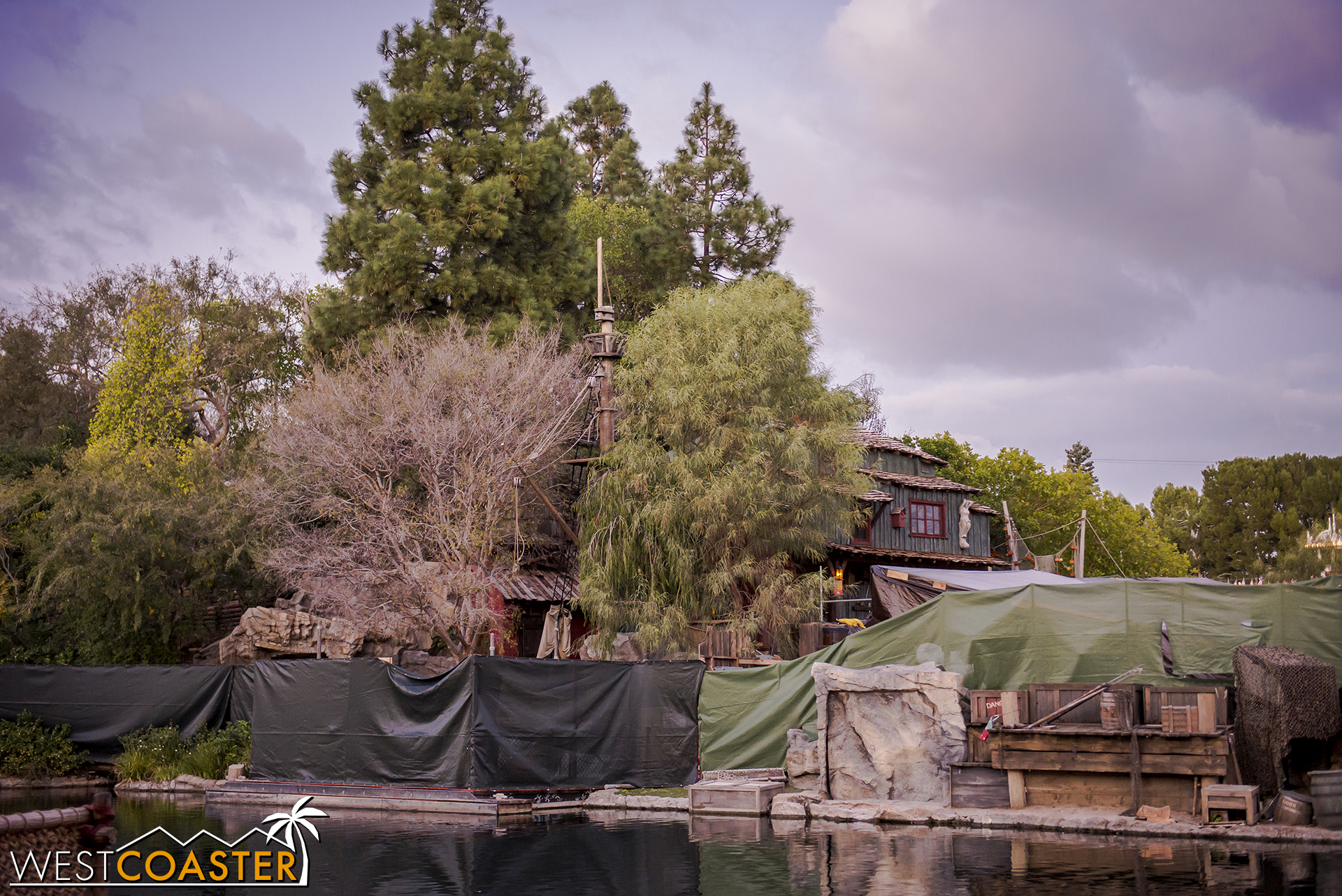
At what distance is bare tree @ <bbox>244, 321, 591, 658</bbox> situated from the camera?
25734mm

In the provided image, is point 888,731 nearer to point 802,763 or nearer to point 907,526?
point 802,763

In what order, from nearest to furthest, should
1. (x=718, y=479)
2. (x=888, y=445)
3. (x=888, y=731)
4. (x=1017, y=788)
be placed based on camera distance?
(x=1017, y=788)
(x=888, y=731)
(x=718, y=479)
(x=888, y=445)

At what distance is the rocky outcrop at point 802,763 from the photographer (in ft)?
56.6

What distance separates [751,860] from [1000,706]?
5.41 metres

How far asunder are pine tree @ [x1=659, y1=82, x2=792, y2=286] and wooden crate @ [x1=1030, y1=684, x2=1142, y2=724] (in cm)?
2855

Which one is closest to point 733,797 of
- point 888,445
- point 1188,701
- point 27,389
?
point 1188,701

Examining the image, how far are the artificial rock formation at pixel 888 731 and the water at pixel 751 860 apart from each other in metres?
1.06

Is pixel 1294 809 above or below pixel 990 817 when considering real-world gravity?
above

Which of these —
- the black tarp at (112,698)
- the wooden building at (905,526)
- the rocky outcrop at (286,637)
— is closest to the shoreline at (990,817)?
the black tarp at (112,698)

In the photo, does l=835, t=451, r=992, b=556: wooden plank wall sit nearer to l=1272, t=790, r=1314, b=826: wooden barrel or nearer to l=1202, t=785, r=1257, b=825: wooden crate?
l=1202, t=785, r=1257, b=825: wooden crate

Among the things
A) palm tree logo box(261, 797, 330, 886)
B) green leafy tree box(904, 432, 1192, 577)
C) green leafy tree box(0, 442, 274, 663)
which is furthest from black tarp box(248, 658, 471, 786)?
green leafy tree box(904, 432, 1192, 577)

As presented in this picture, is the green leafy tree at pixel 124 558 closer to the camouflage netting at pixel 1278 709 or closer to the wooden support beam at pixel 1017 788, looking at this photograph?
the wooden support beam at pixel 1017 788

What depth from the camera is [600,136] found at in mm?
55406

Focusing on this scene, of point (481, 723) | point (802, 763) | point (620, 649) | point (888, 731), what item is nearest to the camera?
point (888, 731)
